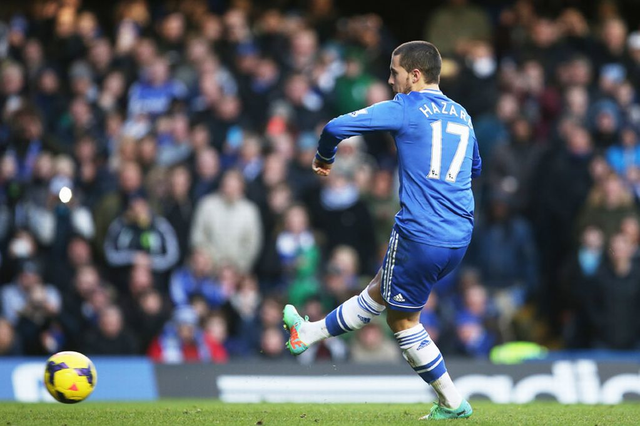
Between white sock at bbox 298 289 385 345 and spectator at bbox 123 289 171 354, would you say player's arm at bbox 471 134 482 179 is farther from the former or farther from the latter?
spectator at bbox 123 289 171 354

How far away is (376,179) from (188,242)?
8.19 ft

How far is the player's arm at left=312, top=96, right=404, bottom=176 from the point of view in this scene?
7582 millimetres

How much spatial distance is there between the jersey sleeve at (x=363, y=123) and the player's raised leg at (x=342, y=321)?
107 centimetres

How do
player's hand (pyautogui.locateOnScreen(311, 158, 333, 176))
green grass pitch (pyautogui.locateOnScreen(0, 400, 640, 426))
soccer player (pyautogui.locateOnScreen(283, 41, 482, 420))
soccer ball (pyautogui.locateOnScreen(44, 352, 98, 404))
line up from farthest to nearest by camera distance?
1. soccer ball (pyautogui.locateOnScreen(44, 352, 98, 404))
2. green grass pitch (pyautogui.locateOnScreen(0, 400, 640, 426))
3. player's hand (pyautogui.locateOnScreen(311, 158, 333, 176))
4. soccer player (pyautogui.locateOnScreen(283, 41, 482, 420))

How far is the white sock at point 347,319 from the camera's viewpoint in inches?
322

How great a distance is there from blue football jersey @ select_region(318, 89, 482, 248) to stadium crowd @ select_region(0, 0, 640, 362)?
5397 mm

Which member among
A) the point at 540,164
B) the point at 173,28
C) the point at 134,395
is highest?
the point at 173,28

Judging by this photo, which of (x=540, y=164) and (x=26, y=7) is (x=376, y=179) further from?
(x=26, y=7)

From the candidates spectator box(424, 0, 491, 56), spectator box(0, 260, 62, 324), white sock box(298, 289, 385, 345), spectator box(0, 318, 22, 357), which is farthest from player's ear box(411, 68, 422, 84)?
spectator box(424, 0, 491, 56)

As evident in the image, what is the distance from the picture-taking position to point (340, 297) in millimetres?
13375

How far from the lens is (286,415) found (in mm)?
8469

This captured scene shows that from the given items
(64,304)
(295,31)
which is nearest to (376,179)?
(295,31)

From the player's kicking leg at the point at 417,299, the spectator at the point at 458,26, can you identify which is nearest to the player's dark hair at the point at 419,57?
the player's kicking leg at the point at 417,299

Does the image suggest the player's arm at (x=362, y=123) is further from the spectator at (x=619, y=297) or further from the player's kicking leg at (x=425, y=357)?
the spectator at (x=619, y=297)
